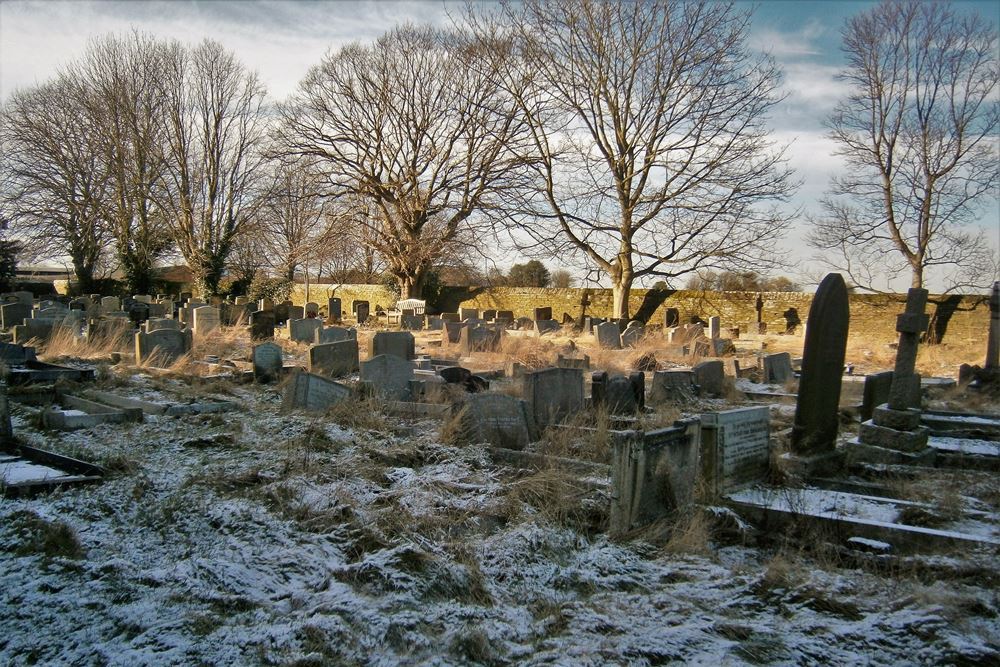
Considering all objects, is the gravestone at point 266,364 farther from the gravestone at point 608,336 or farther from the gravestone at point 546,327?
the gravestone at point 546,327

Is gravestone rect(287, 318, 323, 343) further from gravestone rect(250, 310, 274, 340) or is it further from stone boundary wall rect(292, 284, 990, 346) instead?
stone boundary wall rect(292, 284, 990, 346)

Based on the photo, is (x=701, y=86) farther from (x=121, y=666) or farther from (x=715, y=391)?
(x=121, y=666)

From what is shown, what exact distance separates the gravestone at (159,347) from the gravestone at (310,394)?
4892 mm

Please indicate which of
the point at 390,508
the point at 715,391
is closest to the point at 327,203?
the point at 715,391

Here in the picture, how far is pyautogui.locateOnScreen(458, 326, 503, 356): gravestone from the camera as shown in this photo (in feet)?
53.6

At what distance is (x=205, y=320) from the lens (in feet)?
60.6

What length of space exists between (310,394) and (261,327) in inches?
418

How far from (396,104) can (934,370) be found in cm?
2242

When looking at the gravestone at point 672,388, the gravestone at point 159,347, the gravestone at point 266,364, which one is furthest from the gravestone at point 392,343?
the gravestone at point 672,388

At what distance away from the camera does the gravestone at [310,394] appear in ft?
27.4

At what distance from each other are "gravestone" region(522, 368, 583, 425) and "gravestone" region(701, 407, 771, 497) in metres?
2.21

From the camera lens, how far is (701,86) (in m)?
24.9

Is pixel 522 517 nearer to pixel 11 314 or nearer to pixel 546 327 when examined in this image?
pixel 546 327

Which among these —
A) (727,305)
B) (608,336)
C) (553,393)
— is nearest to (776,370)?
(553,393)
